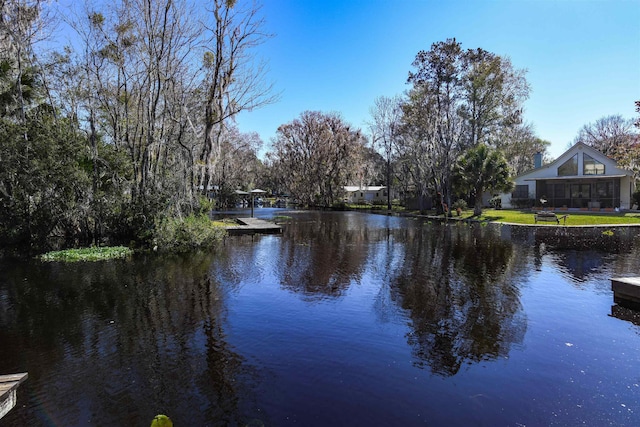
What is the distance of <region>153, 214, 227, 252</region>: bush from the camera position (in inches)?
545

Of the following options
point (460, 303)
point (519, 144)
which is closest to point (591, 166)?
point (519, 144)

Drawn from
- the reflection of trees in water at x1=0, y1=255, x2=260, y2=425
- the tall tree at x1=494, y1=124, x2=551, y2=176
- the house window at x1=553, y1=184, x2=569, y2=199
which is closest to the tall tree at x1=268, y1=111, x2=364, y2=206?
the tall tree at x1=494, y1=124, x2=551, y2=176

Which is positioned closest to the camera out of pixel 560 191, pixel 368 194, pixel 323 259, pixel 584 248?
pixel 323 259

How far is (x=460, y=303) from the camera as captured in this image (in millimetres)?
7809

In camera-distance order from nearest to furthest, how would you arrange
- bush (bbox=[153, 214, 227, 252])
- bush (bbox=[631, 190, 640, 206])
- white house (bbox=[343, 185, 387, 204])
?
bush (bbox=[153, 214, 227, 252]) → bush (bbox=[631, 190, 640, 206]) → white house (bbox=[343, 185, 387, 204])

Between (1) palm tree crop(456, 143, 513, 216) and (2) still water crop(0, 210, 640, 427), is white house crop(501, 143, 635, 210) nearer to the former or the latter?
(1) palm tree crop(456, 143, 513, 216)

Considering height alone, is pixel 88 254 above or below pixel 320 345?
above

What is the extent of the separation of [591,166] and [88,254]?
115 feet

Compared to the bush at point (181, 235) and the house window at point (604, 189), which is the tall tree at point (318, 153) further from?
the bush at point (181, 235)

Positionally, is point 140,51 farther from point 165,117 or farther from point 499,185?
point 499,185

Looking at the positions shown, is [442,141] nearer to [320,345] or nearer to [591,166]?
[591,166]

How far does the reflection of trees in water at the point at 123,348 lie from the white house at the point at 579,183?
3282cm

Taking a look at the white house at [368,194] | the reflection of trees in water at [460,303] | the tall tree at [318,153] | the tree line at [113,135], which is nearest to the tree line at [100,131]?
the tree line at [113,135]

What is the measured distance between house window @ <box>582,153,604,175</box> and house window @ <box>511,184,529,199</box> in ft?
16.4
